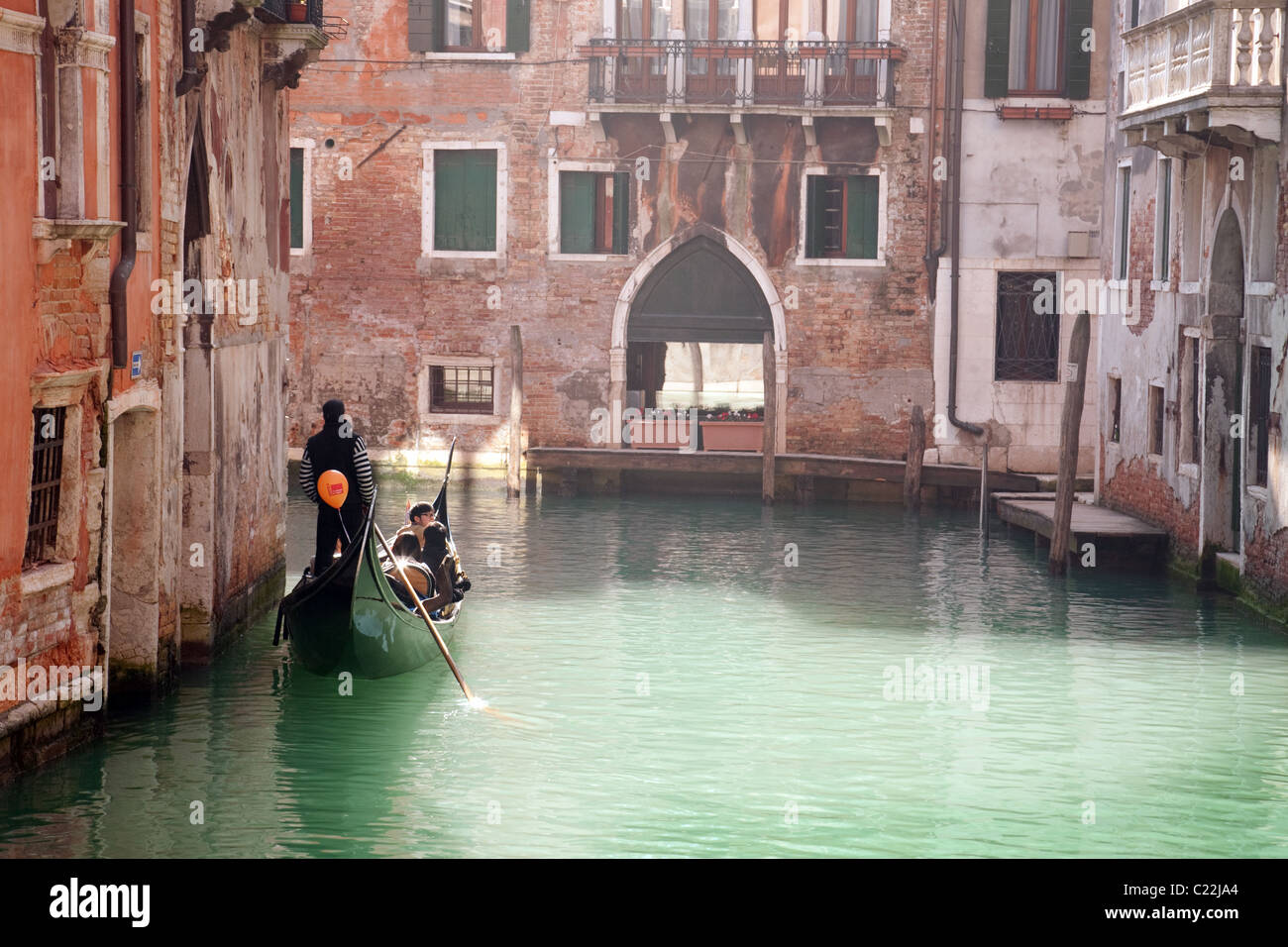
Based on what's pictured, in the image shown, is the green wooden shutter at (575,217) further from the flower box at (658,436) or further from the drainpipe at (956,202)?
the drainpipe at (956,202)

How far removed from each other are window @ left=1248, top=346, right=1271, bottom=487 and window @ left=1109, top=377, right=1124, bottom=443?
3.28 m

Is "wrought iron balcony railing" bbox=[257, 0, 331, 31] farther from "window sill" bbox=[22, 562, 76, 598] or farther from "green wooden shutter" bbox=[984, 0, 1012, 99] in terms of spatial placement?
"green wooden shutter" bbox=[984, 0, 1012, 99]

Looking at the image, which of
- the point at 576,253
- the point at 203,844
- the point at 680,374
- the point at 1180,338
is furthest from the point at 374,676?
the point at 680,374

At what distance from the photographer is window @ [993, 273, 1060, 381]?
20109mm

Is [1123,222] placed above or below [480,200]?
below

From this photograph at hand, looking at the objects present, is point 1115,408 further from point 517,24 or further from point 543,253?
point 517,24

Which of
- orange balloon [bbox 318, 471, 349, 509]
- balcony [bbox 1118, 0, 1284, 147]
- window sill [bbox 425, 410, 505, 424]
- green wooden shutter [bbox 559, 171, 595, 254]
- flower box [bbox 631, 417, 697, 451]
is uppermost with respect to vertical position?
balcony [bbox 1118, 0, 1284, 147]

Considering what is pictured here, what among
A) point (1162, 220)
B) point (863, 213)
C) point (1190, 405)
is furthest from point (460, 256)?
point (1190, 405)

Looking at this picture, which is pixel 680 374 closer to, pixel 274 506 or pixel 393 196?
pixel 393 196

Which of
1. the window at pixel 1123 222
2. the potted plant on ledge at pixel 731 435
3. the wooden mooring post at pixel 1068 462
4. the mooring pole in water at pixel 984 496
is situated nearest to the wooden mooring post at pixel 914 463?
the mooring pole in water at pixel 984 496

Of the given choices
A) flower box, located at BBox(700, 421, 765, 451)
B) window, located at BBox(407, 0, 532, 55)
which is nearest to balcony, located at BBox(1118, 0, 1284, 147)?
flower box, located at BBox(700, 421, 765, 451)

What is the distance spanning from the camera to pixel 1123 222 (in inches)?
658

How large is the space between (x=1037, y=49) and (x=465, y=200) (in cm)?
630

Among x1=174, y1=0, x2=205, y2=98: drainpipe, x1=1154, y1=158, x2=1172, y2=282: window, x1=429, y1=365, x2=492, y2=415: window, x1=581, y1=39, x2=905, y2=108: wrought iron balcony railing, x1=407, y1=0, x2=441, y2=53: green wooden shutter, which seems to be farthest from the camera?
x1=429, y1=365, x2=492, y2=415: window
